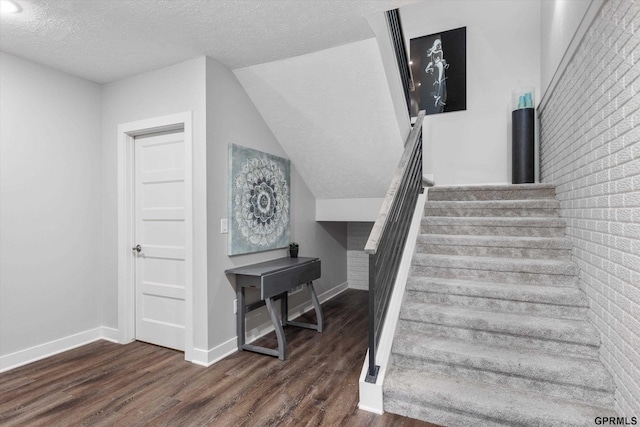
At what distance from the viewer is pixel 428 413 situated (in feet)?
6.31

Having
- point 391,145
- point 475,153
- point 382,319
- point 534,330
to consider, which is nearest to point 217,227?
point 382,319

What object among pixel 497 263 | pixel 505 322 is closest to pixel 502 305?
pixel 505 322

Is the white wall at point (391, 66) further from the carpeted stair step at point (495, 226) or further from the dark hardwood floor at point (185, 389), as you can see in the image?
the dark hardwood floor at point (185, 389)

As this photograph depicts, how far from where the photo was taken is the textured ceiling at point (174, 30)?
2107 millimetres

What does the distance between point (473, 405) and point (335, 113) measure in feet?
8.13

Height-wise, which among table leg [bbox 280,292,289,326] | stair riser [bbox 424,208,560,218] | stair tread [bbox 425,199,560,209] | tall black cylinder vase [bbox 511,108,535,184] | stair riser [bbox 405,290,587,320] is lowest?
table leg [bbox 280,292,289,326]

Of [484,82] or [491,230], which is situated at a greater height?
[484,82]

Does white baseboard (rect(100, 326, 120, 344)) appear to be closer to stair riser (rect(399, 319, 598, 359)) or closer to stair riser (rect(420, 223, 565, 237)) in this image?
stair riser (rect(399, 319, 598, 359))

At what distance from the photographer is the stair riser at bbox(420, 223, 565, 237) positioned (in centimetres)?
276

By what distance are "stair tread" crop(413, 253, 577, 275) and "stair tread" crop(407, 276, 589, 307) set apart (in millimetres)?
121

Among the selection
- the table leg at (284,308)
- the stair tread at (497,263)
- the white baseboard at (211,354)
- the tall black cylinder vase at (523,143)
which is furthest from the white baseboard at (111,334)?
the tall black cylinder vase at (523,143)

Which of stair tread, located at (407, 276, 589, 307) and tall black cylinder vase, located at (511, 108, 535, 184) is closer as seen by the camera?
stair tread, located at (407, 276, 589, 307)

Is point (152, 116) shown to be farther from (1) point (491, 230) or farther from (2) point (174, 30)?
(1) point (491, 230)

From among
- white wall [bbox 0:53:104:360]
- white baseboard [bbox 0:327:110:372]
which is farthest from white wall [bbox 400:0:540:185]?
white baseboard [bbox 0:327:110:372]
